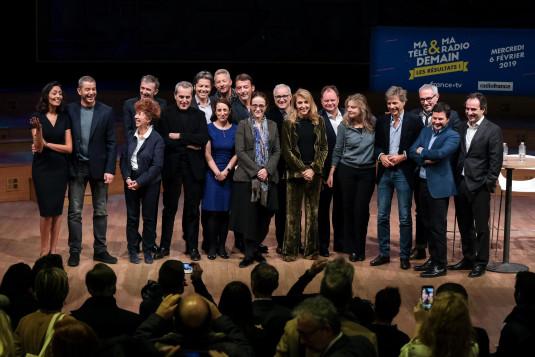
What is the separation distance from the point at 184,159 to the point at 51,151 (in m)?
1.05

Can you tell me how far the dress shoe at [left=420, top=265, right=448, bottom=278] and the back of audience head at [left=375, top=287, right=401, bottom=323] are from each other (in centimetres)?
309

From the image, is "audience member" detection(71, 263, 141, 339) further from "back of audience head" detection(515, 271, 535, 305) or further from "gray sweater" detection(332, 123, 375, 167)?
"gray sweater" detection(332, 123, 375, 167)

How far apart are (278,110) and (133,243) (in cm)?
160

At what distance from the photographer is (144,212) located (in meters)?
7.55

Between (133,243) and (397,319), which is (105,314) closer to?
(397,319)

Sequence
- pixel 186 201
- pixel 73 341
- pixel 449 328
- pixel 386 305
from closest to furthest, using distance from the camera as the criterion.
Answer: pixel 73 341, pixel 449 328, pixel 386 305, pixel 186 201

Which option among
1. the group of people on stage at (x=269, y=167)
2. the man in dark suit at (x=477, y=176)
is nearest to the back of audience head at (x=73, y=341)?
the group of people on stage at (x=269, y=167)

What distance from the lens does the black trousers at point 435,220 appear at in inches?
286

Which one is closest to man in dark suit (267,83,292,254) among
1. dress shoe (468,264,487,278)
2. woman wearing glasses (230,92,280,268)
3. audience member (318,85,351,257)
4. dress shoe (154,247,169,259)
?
woman wearing glasses (230,92,280,268)

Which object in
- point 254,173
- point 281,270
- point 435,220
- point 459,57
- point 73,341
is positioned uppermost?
point 459,57

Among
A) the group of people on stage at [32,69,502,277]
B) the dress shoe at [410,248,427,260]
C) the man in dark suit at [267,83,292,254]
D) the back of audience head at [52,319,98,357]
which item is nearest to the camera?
the back of audience head at [52,319,98,357]

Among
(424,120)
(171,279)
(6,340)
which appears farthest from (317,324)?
(424,120)

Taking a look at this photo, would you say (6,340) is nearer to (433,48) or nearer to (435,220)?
(435,220)

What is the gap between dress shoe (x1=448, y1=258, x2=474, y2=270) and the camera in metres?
7.58
